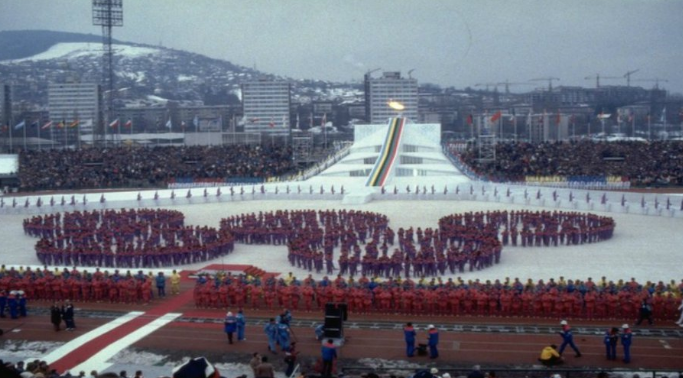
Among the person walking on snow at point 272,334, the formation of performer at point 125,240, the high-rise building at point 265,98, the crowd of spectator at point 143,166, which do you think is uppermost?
the high-rise building at point 265,98

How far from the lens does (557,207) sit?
4044cm

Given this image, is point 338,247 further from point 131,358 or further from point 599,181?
point 599,181

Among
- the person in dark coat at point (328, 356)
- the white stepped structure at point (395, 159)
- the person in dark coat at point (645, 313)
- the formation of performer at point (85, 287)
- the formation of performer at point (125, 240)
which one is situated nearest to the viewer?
the person in dark coat at point (328, 356)

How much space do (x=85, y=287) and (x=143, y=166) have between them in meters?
42.2

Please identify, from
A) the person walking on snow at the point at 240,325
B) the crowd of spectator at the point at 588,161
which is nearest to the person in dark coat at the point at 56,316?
the person walking on snow at the point at 240,325

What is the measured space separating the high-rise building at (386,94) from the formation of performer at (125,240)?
116 meters

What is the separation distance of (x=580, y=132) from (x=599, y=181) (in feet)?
302

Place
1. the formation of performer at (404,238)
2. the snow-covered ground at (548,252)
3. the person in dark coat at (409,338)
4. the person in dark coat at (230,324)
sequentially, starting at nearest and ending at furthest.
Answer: the person in dark coat at (409,338)
the person in dark coat at (230,324)
the snow-covered ground at (548,252)
the formation of performer at (404,238)

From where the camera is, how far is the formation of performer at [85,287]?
793 inches

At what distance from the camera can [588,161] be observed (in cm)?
5916

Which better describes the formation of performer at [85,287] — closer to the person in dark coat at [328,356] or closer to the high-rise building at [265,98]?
the person in dark coat at [328,356]

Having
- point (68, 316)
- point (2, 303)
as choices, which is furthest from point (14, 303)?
point (68, 316)

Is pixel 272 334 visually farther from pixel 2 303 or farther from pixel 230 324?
pixel 2 303

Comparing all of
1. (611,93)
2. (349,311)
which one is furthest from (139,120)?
(349,311)
